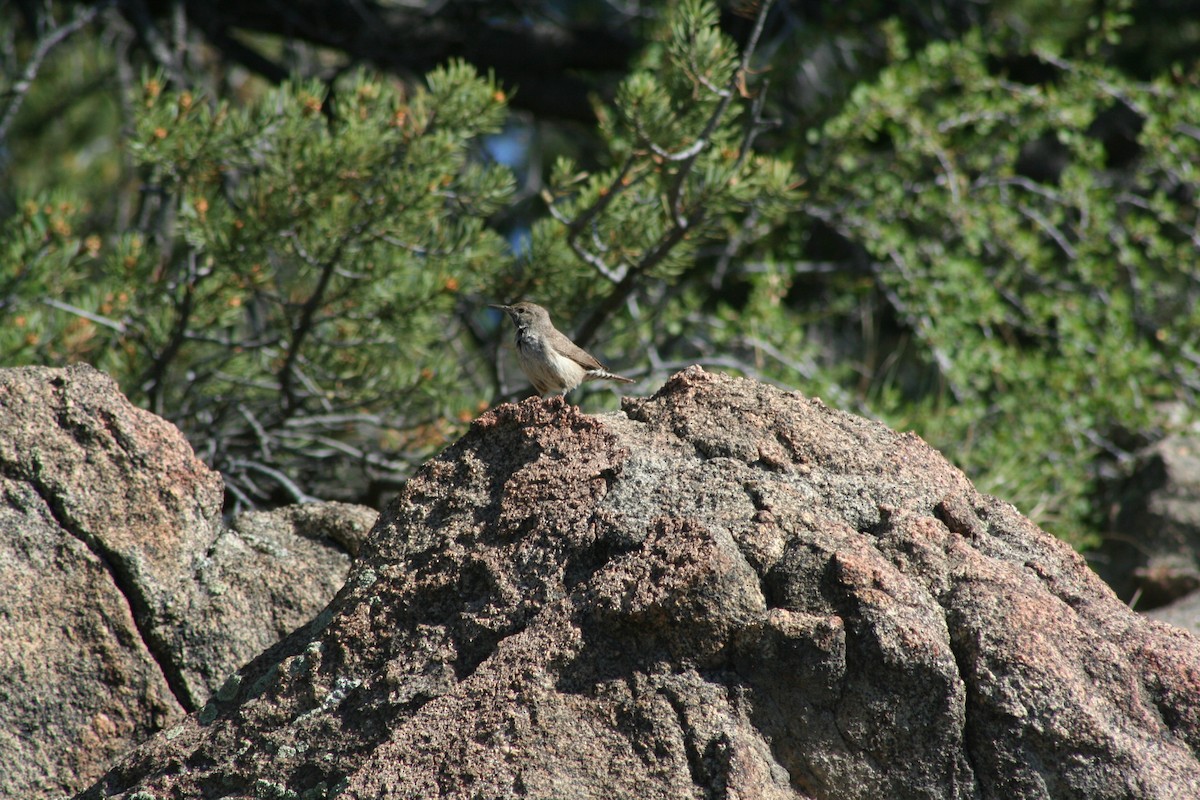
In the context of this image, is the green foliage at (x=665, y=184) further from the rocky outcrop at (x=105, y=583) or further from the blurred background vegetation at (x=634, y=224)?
the rocky outcrop at (x=105, y=583)

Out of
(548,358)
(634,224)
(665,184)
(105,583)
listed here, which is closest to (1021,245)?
(665,184)

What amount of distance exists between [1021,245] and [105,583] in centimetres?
615

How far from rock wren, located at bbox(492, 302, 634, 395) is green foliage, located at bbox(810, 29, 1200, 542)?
7.44ft

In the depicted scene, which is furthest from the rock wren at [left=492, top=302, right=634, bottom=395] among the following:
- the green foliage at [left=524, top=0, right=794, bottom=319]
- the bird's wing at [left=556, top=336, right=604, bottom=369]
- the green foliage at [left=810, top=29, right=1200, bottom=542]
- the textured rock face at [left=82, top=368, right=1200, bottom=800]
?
the green foliage at [left=810, top=29, right=1200, bottom=542]

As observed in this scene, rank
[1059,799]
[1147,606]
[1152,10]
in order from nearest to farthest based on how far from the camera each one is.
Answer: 1. [1059,799]
2. [1147,606]
3. [1152,10]

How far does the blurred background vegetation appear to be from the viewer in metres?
5.37

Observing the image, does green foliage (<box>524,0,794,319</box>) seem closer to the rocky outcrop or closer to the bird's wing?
the bird's wing

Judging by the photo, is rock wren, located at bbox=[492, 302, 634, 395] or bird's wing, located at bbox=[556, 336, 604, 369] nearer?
rock wren, located at bbox=[492, 302, 634, 395]

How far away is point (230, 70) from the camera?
9359mm

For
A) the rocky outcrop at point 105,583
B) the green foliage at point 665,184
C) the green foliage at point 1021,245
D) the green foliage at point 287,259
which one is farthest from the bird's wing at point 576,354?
the green foliage at point 1021,245

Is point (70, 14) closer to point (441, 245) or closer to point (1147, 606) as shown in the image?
point (441, 245)

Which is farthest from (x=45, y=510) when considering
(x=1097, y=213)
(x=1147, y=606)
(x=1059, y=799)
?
(x=1097, y=213)

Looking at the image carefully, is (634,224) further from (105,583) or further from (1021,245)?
(1021,245)

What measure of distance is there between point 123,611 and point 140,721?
1.04 feet
